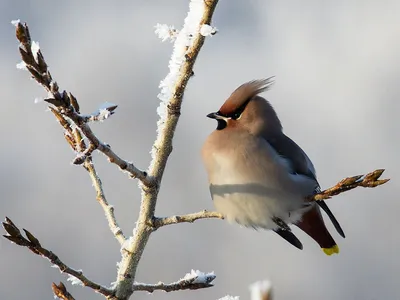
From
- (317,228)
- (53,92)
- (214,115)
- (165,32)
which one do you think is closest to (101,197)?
(165,32)

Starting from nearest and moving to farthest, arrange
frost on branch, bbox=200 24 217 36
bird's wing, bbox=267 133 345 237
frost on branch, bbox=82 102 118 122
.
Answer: frost on branch, bbox=82 102 118 122, frost on branch, bbox=200 24 217 36, bird's wing, bbox=267 133 345 237

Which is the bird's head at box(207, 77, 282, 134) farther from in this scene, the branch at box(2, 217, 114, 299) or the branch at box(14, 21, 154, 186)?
the branch at box(14, 21, 154, 186)

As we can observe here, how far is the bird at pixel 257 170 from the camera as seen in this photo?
10.9ft

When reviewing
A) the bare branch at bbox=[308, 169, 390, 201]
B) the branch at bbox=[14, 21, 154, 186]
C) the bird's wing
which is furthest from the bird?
the branch at bbox=[14, 21, 154, 186]

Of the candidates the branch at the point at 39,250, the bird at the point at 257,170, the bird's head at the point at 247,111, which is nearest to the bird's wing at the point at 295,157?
the bird at the point at 257,170

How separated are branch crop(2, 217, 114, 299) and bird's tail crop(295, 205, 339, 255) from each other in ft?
6.03

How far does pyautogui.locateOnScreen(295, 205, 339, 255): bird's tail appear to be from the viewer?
12.6ft

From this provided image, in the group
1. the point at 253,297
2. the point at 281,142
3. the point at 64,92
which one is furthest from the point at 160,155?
the point at 281,142

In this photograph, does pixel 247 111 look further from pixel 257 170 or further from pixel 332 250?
pixel 332 250

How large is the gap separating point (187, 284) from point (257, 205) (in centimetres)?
100

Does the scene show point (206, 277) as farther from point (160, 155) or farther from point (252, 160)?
point (252, 160)

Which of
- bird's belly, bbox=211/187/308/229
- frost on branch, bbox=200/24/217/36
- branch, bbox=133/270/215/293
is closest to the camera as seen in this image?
frost on branch, bbox=200/24/217/36

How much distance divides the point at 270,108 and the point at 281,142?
24 centimetres

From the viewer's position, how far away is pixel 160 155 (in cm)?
226
